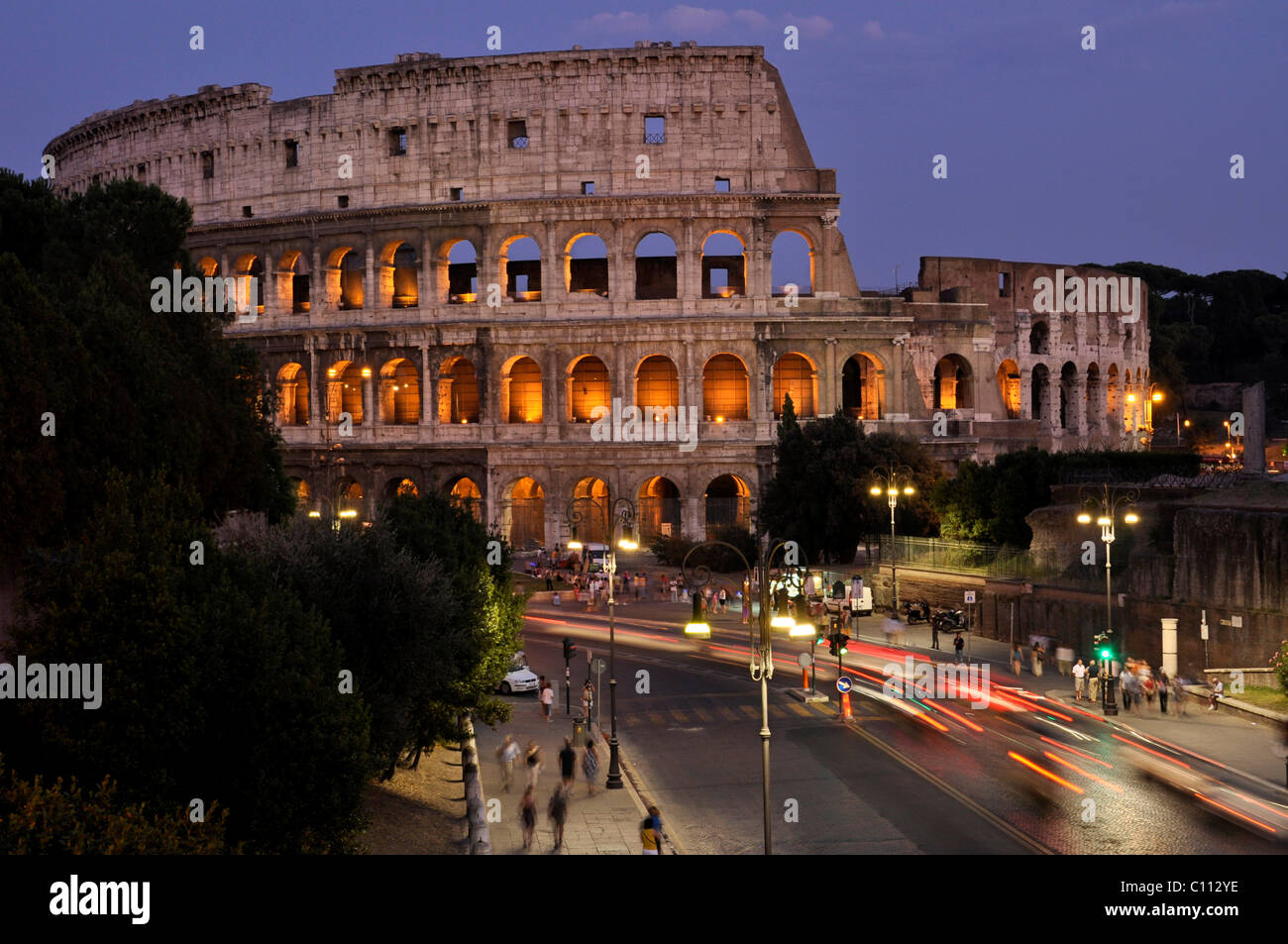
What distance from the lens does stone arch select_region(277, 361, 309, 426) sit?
55.5 metres

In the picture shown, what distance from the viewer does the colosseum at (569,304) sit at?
51812mm

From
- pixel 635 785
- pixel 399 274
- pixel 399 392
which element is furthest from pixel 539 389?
pixel 635 785

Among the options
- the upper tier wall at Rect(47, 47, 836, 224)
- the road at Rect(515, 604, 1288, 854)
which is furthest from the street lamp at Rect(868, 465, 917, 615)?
the upper tier wall at Rect(47, 47, 836, 224)

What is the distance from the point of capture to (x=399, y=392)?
56.8m

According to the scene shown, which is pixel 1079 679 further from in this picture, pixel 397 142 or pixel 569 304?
pixel 397 142

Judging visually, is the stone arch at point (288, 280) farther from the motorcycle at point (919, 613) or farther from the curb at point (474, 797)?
the curb at point (474, 797)

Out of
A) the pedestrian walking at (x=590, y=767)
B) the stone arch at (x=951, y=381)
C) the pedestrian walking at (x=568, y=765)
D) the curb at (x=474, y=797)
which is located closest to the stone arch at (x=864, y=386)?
the stone arch at (x=951, y=381)

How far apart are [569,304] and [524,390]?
5023 millimetres

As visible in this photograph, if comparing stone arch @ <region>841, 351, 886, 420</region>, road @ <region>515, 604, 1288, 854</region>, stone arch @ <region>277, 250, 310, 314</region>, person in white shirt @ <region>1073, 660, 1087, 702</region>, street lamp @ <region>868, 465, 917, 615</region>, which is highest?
stone arch @ <region>277, 250, 310, 314</region>

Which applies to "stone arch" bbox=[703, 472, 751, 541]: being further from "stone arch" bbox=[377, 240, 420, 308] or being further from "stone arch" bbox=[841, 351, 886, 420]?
"stone arch" bbox=[377, 240, 420, 308]

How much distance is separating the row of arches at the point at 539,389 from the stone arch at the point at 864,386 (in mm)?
49

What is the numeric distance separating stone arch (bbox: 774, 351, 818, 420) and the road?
80.5ft

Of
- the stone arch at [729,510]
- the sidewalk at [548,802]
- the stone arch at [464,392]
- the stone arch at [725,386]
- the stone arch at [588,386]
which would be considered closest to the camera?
the sidewalk at [548,802]
